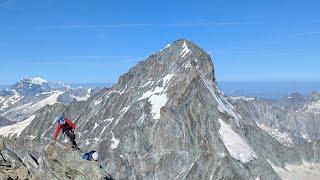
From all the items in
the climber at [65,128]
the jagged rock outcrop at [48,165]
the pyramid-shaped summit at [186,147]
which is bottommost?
the pyramid-shaped summit at [186,147]

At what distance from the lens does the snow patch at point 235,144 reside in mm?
178000

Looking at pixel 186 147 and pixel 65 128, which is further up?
pixel 65 128

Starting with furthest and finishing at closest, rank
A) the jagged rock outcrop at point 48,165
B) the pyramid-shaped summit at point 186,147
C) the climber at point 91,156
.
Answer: the pyramid-shaped summit at point 186,147, the climber at point 91,156, the jagged rock outcrop at point 48,165

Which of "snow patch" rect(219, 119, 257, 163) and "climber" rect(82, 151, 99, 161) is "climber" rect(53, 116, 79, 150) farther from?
"snow patch" rect(219, 119, 257, 163)

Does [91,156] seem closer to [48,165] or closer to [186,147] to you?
[48,165]

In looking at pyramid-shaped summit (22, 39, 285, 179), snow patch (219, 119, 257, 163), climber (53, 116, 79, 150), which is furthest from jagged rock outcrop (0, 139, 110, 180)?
snow patch (219, 119, 257, 163)

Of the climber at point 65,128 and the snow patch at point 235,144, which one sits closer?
the climber at point 65,128

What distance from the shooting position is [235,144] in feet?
601

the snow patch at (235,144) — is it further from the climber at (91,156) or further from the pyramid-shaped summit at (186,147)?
the climber at (91,156)

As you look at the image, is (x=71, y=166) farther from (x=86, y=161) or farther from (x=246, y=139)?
(x=246, y=139)

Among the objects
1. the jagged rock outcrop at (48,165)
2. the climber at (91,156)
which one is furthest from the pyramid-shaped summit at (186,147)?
the climber at (91,156)

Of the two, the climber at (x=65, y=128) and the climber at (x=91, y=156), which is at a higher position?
the climber at (x=65, y=128)

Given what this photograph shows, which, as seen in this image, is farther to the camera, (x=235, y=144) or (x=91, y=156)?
(x=235, y=144)

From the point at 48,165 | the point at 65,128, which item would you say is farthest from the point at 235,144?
the point at 48,165
